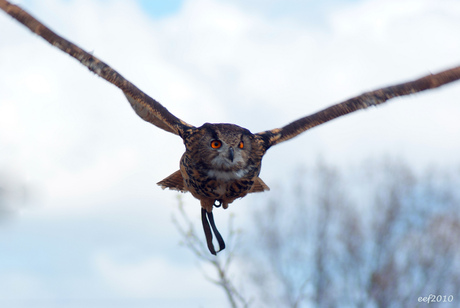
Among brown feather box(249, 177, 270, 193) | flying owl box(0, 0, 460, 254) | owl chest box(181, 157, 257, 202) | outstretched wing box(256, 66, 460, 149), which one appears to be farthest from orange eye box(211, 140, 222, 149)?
brown feather box(249, 177, 270, 193)

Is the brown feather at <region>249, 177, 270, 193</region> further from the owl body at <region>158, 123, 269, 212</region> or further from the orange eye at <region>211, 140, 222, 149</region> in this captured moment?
the orange eye at <region>211, 140, 222, 149</region>

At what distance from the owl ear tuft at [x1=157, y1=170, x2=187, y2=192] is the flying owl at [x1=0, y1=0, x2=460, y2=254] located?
0.14 m

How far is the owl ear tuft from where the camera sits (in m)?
6.16

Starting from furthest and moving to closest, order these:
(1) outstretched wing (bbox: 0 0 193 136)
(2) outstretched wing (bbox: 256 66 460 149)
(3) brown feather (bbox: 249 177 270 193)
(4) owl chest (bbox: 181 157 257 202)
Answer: (3) brown feather (bbox: 249 177 270 193) → (2) outstretched wing (bbox: 256 66 460 149) → (1) outstretched wing (bbox: 0 0 193 136) → (4) owl chest (bbox: 181 157 257 202)

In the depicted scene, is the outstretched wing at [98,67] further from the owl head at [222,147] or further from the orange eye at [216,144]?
the orange eye at [216,144]

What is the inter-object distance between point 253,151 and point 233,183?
1.05ft

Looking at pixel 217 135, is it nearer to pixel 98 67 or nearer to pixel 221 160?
pixel 221 160

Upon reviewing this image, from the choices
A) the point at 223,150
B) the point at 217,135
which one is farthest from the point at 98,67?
the point at 223,150

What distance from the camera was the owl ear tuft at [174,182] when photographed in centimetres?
616

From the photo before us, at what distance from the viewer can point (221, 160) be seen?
504 centimetres

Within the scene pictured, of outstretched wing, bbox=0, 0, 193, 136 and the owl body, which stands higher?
outstretched wing, bbox=0, 0, 193, 136

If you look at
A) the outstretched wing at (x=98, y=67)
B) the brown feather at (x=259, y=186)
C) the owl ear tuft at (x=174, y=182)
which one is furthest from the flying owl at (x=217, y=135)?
the brown feather at (x=259, y=186)

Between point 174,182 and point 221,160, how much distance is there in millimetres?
1293

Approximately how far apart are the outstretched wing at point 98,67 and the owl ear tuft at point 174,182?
0.66 meters
